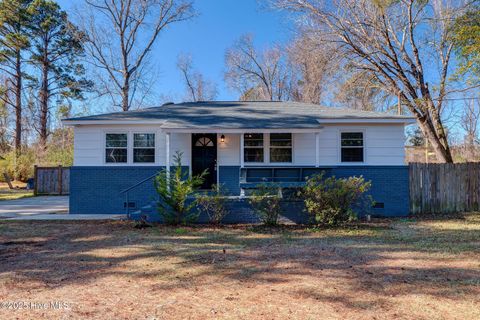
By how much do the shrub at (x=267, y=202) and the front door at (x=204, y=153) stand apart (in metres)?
3.11

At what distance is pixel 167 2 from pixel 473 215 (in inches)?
874

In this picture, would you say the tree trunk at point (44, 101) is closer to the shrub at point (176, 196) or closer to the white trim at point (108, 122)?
the white trim at point (108, 122)

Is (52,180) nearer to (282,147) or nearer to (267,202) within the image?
(282,147)

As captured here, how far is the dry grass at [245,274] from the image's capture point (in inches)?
131

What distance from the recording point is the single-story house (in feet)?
34.9

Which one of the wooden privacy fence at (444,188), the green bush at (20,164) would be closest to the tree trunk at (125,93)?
the green bush at (20,164)

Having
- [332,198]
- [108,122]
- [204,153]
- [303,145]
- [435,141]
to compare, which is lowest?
[332,198]

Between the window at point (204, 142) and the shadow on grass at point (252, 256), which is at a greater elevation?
the window at point (204, 142)

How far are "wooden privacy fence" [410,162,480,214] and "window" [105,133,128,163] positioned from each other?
10.2 metres

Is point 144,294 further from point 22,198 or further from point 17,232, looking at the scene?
point 22,198

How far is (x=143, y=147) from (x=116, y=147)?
0.96 m

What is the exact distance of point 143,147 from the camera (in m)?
11.0

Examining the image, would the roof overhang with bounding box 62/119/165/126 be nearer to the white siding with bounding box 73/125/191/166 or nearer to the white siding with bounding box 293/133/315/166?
the white siding with bounding box 73/125/191/166

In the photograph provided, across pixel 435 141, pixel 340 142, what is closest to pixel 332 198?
pixel 340 142
